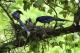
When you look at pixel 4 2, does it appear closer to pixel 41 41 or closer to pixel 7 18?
pixel 7 18

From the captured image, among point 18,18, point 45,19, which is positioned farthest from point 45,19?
point 18,18

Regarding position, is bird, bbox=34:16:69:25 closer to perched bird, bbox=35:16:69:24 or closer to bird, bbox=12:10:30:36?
perched bird, bbox=35:16:69:24

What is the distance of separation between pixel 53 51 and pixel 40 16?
0.80ft

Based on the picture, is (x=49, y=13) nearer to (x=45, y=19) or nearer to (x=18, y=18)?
(x=45, y=19)

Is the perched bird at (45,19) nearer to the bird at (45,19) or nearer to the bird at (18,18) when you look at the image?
the bird at (45,19)

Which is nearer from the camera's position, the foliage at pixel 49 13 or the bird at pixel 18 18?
the bird at pixel 18 18

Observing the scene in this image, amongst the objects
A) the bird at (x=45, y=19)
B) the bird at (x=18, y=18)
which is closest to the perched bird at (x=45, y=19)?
the bird at (x=45, y=19)

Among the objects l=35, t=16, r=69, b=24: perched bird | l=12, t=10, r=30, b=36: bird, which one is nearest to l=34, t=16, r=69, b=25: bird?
l=35, t=16, r=69, b=24: perched bird

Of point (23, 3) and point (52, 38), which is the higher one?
point (23, 3)

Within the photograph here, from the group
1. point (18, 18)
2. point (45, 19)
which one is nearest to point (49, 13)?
point (45, 19)

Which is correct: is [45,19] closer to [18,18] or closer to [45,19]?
→ [45,19]

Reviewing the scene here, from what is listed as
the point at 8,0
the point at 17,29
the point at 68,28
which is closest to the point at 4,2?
the point at 8,0

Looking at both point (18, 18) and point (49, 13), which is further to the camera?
point (49, 13)

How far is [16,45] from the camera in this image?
282 cm
